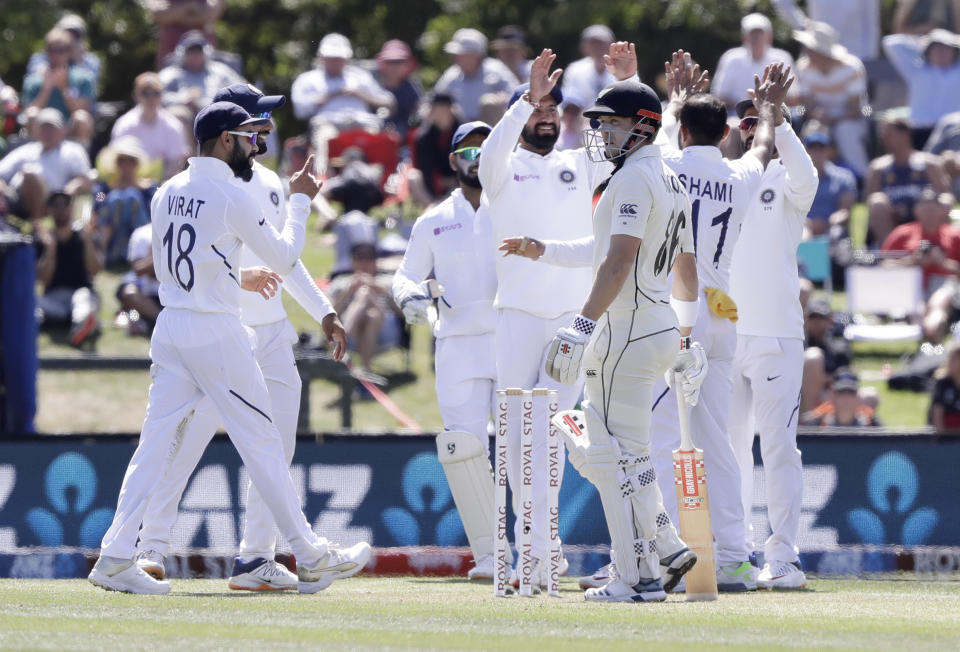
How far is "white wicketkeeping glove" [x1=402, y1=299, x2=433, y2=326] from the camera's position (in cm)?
931

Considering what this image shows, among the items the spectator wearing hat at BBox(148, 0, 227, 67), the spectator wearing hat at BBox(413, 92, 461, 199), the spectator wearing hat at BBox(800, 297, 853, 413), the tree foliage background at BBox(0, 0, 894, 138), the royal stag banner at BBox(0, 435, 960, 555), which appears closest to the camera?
the royal stag banner at BBox(0, 435, 960, 555)

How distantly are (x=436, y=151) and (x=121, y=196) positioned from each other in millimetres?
3406

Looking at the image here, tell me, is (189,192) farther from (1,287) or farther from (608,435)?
(1,287)

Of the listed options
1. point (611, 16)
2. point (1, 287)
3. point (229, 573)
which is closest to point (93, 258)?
point (1, 287)

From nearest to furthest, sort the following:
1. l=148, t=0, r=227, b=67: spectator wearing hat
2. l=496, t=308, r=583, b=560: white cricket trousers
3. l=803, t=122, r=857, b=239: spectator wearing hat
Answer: l=496, t=308, r=583, b=560: white cricket trousers → l=803, t=122, r=857, b=239: spectator wearing hat → l=148, t=0, r=227, b=67: spectator wearing hat

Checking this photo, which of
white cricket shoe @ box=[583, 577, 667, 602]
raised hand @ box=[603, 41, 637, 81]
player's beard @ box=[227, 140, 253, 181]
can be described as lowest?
white cricket shoe @ box=[583, 577, 667, 602]

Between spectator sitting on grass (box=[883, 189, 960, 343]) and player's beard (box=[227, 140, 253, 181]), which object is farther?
spectator sitting on grass (box=[883, 189, 960, 343])

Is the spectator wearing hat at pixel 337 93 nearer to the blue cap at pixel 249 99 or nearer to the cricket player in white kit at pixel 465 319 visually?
the cricket player in white kit at pixel 465 319

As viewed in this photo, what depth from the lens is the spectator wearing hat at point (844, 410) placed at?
13.5 m

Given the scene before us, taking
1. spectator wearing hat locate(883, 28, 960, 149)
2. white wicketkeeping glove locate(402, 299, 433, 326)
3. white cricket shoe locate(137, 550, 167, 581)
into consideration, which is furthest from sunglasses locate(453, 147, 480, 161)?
spectator wearing hat locate(883, 28, 960, 149)

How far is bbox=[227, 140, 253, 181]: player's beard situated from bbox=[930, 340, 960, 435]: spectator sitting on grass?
22.7 ft

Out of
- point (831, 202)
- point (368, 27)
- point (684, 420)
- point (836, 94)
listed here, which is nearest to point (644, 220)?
point (684, 420)

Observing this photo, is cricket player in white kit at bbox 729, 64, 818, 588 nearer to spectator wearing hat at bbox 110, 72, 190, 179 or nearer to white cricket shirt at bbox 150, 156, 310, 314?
white cricket shirt at bbox 150, 156, 310, 314

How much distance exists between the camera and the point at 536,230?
9.32m
